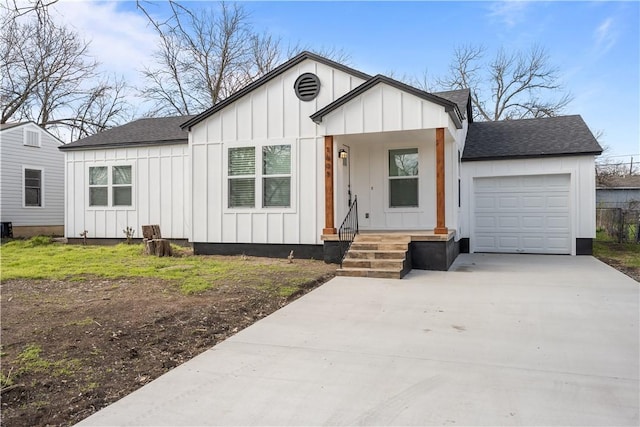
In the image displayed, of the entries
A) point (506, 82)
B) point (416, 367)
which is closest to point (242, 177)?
point (416, 367)

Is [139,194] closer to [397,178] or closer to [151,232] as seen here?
[151,232]

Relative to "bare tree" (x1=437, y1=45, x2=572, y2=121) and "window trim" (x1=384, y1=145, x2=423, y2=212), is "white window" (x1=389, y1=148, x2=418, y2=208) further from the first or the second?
"bare tree" (x1=437, y1=45, x2=572, y2=121)

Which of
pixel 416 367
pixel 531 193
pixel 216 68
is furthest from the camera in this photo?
pixel 216 68

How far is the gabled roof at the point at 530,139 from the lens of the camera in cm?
1081

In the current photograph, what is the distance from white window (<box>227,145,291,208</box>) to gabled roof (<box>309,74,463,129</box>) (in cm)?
133

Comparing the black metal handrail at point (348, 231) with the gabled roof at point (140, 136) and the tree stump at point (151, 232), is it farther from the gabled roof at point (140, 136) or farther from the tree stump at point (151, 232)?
the gabled roof at point (140, 136)

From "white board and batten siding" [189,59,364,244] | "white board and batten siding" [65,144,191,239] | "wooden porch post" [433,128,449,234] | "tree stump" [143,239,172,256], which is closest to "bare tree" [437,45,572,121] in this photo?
"white board and batten siding" [189,59,364,244]

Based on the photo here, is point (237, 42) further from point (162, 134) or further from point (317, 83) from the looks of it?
point (317, 83)

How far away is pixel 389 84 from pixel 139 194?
25.6 feet

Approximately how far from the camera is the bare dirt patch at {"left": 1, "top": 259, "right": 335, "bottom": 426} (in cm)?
284

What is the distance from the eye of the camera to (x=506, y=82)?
24.6 meters

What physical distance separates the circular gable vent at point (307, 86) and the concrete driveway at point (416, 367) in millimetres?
5182

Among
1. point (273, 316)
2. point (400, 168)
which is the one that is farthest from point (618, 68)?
point (273, 316)

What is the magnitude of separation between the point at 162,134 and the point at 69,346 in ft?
32.0
